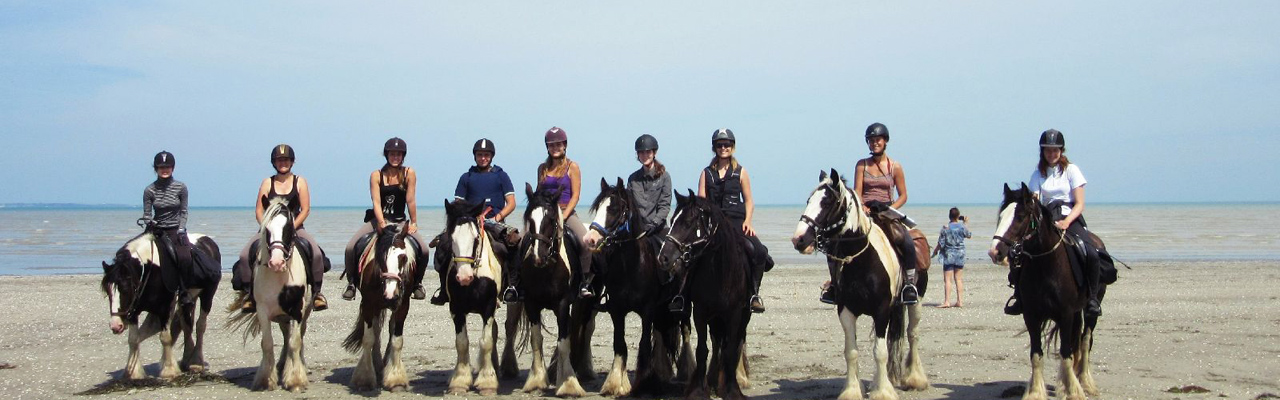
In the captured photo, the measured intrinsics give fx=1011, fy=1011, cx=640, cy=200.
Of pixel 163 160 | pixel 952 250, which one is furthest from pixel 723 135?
pixel 952 250

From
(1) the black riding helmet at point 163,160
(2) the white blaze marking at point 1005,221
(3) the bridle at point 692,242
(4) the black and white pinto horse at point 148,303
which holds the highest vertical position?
(1) the black riding helmet at point 163,160

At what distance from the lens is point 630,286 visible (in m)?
8.45

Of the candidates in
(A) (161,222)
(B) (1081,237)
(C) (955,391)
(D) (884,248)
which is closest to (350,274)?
(A) (161,222)

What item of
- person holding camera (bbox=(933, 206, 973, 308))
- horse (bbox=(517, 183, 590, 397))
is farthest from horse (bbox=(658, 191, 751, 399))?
person holding camera (bbox=(933, 206, 973, 308))

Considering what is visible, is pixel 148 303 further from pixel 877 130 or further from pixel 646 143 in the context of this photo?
pixel 877 130

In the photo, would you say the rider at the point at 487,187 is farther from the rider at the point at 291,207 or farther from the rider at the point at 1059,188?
the rider at the point at 1059,188

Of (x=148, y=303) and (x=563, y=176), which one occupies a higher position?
(x=563, y=176)

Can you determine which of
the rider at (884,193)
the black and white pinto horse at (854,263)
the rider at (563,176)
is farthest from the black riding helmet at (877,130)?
the rider at (563,176)

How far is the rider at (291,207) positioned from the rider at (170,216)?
62cm

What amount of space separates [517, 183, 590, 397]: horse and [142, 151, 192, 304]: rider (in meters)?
3.57

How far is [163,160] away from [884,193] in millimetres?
6868

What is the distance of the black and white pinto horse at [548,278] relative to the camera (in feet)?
27.4

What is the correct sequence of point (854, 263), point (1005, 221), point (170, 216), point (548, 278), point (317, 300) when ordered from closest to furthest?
point (1005, 221), point (854, 263), point (548, 278), point (317, 300), point (170, 216)

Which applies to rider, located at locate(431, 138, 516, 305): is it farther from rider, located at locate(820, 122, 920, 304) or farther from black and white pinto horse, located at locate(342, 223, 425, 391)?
rider, located at locate(820, 122, 920, 304)
